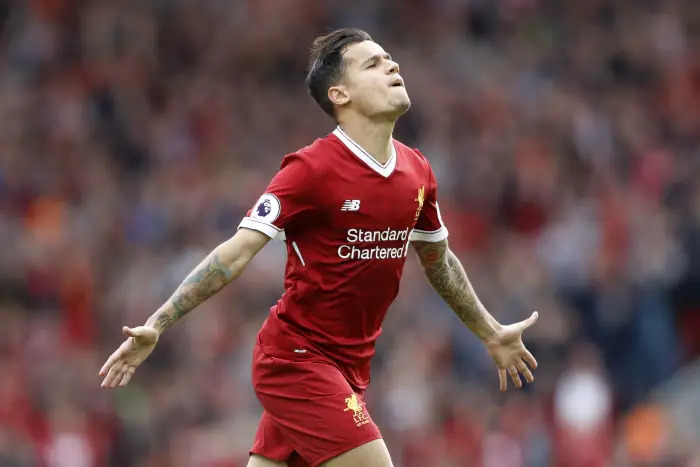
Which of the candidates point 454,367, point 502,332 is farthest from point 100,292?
point 502,332

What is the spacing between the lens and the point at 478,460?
37.1 feet

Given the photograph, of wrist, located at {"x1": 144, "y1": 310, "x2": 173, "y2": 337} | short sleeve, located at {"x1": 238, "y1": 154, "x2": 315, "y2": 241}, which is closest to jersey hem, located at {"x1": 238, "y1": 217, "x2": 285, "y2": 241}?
short sleeve, located at {"x1": 238, "y1": 154, "x2": 315, "y2": 241}

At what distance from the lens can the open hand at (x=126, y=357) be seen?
18.3ft

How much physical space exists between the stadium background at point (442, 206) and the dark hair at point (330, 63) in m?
5.48

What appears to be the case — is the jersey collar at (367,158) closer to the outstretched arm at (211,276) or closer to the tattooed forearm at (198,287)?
the outstretched arm at (211,276)

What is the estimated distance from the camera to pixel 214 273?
19.0 ft

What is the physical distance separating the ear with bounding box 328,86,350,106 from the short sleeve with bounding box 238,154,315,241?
1.39 feet

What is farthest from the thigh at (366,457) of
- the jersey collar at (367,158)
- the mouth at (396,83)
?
the mouth at (396,83)

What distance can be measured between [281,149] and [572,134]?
326cm

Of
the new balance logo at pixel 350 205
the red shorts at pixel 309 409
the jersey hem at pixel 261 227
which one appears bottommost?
the red shorts at pixel 309 409

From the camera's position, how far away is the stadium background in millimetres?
11734

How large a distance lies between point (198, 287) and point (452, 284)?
4.47 ft

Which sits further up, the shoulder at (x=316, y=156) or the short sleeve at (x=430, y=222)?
the shoulder at (x=316, y=156)

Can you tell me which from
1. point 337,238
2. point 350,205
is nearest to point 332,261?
point 337,238
